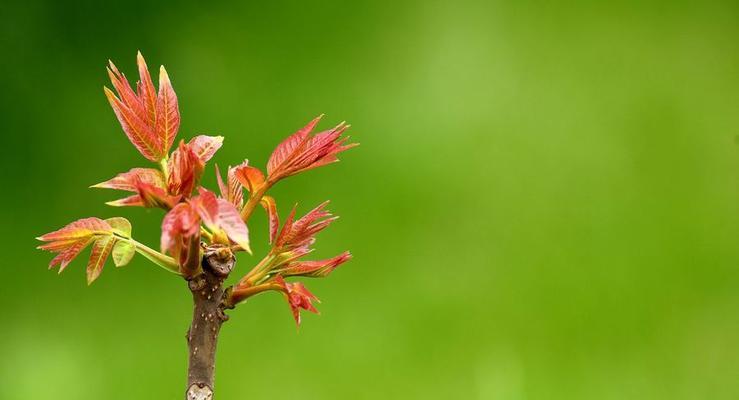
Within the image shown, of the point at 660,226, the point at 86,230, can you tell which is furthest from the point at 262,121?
the point at 86,230

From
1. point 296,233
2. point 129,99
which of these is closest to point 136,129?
point 129,99

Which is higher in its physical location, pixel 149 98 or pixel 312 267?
pixel 149 98

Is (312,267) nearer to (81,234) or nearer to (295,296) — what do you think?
(295,296)

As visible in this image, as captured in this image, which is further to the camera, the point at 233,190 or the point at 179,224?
the point at 233,190

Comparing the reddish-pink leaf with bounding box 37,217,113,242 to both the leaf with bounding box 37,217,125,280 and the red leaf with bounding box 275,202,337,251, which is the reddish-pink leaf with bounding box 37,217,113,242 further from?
the red leaf with bounding box 275,202,337,251

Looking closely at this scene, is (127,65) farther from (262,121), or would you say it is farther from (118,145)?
(262,121)

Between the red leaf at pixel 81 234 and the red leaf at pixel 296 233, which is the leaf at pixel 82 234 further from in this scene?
the red leaf at pixel 296 233
